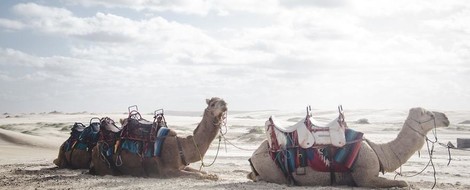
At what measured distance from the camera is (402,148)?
929cm

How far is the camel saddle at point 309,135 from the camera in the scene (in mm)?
8797

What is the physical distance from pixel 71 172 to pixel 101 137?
1.34 meters

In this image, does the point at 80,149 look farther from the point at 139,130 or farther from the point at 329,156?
the point at 329,156

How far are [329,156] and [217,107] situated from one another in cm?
279

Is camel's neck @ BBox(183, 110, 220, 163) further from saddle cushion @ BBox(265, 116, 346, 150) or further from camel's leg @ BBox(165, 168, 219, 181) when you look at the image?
saddle cushion @ BBox(265, 116, 346, 150)

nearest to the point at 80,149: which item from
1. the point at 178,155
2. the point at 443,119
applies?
the point at 178,155

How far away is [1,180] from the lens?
11.0 metres

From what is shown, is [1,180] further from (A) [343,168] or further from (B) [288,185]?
(A) [343,168]

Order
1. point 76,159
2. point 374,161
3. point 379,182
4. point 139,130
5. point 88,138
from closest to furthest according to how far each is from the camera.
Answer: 1. point 379,182
2. point 374,161
3. point 139,130
4. point 88,138
5. point 76,159

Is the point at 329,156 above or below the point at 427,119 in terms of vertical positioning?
below

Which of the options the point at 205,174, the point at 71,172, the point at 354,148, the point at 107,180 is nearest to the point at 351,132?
the point at 354,148

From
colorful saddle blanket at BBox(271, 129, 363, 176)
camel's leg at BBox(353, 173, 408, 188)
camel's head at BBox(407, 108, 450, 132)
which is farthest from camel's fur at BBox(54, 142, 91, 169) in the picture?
camel's head at BBox(407, 108, 450, 132)

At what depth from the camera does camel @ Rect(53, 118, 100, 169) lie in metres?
12.9

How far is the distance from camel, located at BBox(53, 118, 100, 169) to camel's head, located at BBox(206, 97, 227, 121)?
3.43m
